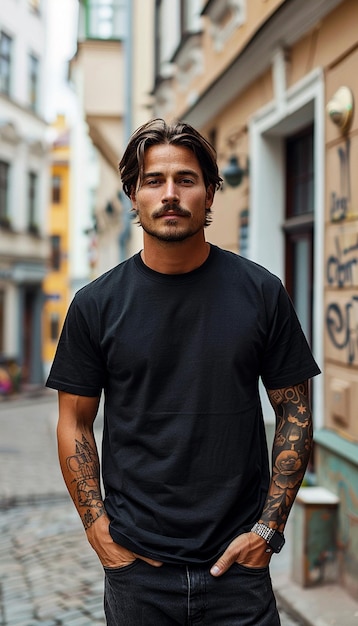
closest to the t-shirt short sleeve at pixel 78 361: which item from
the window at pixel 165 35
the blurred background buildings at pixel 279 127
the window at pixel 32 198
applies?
the blurred background buildings at pixel 279 127

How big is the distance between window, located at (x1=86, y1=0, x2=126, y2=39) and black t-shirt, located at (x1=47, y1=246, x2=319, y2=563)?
11.7 m

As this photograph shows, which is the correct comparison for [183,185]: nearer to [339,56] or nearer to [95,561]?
[339,56]

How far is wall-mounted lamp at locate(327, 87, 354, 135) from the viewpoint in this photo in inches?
183

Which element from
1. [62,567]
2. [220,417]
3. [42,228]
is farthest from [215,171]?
[42,228]

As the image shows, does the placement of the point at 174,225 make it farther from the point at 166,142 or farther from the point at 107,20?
the point at 107,20

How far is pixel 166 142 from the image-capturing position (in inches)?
93.3

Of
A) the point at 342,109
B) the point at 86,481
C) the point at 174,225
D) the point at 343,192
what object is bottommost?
the point at 86,481

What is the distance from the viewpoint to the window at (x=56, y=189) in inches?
1759

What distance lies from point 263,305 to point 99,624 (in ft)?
8.80

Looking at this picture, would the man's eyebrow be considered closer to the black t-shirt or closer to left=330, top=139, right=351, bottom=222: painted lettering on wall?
the black t-shirt

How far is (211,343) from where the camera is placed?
7.59 ft

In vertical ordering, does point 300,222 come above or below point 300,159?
below

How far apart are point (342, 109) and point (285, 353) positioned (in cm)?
271

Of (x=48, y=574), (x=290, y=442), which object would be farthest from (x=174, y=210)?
(x=48, y=574)
